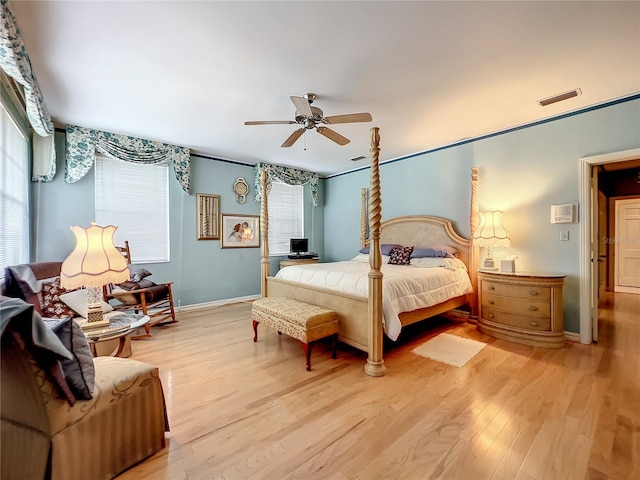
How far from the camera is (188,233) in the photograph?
465 cm

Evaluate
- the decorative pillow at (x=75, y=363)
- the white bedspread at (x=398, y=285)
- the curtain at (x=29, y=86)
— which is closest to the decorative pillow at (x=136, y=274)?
the curtain at (x=29, y=86)

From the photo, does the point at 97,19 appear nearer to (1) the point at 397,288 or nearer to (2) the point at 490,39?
(2) the point at 490,39

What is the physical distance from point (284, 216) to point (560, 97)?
4579 mm

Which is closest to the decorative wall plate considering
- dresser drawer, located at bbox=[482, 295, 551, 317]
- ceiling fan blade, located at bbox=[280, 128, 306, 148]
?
ceiling fan blade, located at bbox=[280, 128, 306, 148]

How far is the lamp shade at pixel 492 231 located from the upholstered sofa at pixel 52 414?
390cm

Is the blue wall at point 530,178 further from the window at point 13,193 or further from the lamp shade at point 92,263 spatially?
the window at point 13,193

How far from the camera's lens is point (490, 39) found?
2002 mm

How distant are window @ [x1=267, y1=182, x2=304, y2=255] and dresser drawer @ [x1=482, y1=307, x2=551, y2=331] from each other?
3.86 meters

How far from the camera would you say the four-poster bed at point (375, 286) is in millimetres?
2445

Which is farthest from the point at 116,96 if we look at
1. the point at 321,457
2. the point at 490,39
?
the point at 321,457

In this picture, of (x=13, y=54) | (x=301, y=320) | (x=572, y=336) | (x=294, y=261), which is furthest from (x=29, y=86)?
(x=572, y=336)

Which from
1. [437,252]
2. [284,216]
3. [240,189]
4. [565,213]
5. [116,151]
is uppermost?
[116,151]

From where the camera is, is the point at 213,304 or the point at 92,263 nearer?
the point at 92,263

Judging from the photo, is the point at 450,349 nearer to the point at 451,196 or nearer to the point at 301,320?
the point at 301,320
